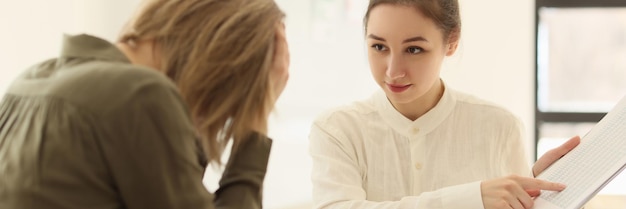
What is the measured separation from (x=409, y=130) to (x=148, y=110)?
2.88 feet

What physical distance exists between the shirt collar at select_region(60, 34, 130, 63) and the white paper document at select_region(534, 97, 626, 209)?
767 mm

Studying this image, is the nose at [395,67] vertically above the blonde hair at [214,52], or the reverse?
the blonde hair at [214,52]

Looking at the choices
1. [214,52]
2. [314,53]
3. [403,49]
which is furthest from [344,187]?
[314,53]

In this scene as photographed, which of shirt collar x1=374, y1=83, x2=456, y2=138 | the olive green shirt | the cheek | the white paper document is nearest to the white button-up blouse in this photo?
shirt collar x1=374, y1=83, x2=456, y2=138

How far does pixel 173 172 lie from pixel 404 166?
0.82 m

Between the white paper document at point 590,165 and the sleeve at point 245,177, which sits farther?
the white paper document at point 590,165

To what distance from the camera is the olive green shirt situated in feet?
3.18

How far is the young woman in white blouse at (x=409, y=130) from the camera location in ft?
5.43

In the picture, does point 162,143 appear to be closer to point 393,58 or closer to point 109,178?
point 109,178

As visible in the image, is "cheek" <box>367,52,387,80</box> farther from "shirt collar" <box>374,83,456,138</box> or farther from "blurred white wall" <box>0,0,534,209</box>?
"blurred white wall" <box>0,0,534,209</box>

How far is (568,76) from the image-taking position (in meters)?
4.06

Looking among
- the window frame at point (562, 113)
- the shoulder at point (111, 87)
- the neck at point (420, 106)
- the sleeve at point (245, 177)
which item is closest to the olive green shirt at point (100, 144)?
the shoulder at point (111, 87)

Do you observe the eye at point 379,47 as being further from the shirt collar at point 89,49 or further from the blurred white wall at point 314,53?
the shirt collar at point 89,49

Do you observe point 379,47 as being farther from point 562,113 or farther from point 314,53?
point 562,113
